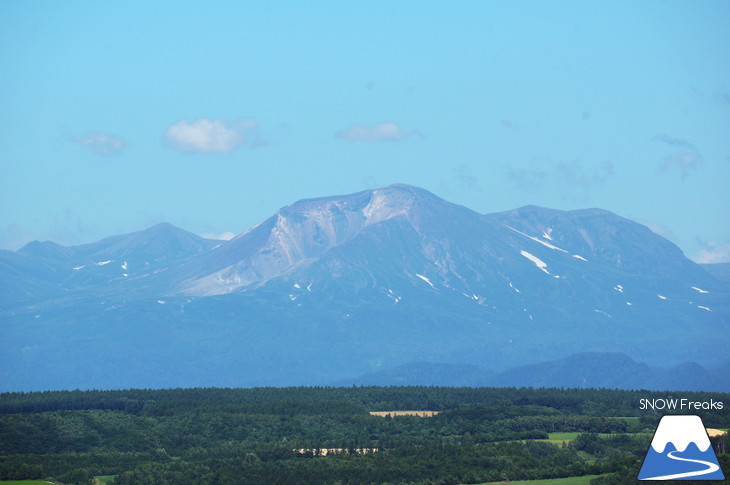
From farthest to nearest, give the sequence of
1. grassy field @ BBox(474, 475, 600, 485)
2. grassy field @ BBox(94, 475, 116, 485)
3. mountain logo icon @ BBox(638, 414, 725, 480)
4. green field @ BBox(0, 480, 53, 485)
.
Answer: grassy field @ BBox(94, 475, 116, 485), green field @ BBox(0, 480, 53, 485), grassy field @ BBox(474, 475, 600, 485), mountain logo icon @ BBox(638, 414, 725, 480)

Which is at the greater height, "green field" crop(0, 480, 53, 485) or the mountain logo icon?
→ "green field" crop(0, 480, 53, 485)

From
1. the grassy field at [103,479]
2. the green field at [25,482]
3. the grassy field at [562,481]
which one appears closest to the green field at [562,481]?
the grassy field at [562,481]

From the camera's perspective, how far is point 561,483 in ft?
472

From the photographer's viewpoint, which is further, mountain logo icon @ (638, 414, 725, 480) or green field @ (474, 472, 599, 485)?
green field @ (474, 472, 599, 485)

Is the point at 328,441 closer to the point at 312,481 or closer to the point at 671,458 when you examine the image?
the point at 312,481

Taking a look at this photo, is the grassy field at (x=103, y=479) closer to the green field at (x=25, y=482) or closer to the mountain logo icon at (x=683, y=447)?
the green field at (x=25, y=482)

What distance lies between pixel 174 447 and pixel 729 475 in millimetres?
94490

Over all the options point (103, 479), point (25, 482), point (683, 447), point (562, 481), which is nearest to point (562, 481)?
point (562, 481)

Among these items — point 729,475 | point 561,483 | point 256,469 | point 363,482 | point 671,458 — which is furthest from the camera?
point 256,469

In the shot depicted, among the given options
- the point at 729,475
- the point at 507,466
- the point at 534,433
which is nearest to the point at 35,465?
the point at 507,466

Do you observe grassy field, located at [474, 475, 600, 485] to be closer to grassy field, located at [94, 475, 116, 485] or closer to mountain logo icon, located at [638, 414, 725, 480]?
mountain logo icon, located at [638, 414, 725, 480]

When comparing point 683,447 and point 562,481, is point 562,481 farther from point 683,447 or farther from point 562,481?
point 683,447

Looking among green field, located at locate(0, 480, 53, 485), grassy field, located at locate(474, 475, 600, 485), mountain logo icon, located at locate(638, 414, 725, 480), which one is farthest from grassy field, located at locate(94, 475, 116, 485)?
mountain logo icon, located at locate(638, 414, 725, 480)

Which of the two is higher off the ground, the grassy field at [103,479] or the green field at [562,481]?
the grassy field at [103,479]
